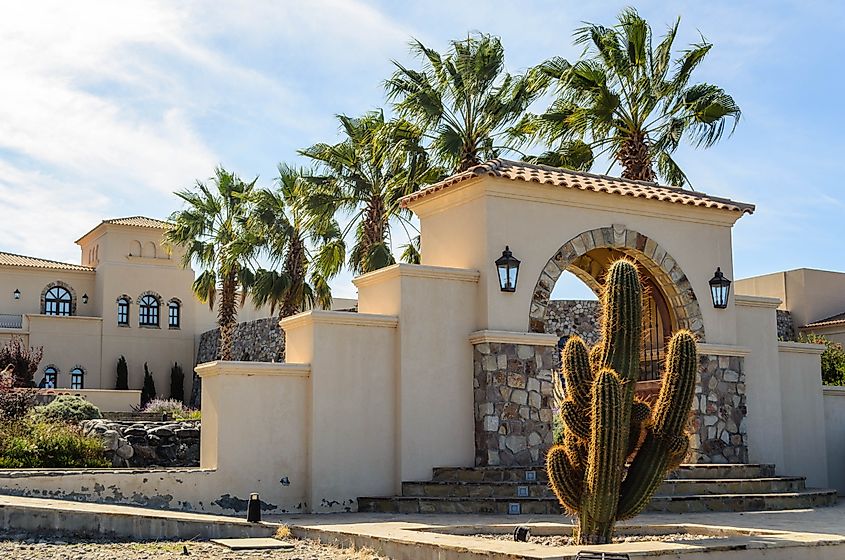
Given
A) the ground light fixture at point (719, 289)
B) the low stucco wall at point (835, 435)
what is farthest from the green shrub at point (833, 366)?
the ground light fixture at point (719, 289)

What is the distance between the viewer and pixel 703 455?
15758 millimetres

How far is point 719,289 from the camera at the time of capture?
1636 centimetres

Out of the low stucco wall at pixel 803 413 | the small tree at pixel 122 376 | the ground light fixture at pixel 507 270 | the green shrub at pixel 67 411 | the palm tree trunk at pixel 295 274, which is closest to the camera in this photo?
the ground light fixture at pixel 507 270

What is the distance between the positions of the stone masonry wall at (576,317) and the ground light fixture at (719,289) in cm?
1375

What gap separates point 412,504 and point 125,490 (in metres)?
3.59

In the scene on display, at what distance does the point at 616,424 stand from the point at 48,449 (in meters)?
8.98

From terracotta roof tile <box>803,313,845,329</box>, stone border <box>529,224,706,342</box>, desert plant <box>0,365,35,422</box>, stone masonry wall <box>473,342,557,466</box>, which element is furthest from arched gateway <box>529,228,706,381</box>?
terracotta roof tile <box>803,313,845,329</box>

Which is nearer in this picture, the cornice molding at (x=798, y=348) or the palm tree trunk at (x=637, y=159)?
the cornice molding at (x=798, y=348)

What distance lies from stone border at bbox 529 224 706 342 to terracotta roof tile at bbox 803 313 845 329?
63.9 ft

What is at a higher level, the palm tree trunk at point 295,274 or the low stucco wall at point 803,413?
the palm tree trunk at point 295,274

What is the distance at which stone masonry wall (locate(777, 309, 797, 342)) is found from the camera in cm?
3434

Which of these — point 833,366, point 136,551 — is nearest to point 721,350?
point 136,551

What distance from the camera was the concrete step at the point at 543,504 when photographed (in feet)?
42.8

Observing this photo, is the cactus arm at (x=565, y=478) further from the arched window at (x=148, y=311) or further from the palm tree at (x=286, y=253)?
the arched window at (x=148, y=311)
